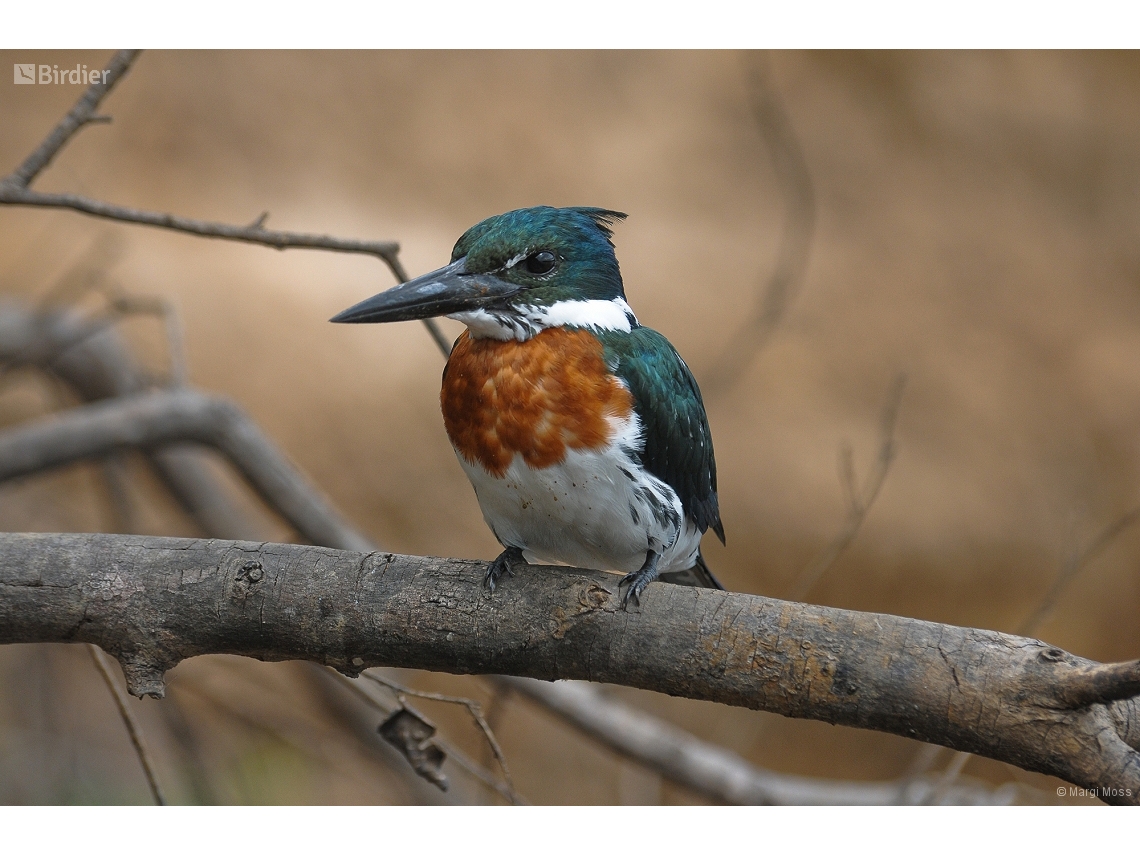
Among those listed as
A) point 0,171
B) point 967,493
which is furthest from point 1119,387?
point 0,171

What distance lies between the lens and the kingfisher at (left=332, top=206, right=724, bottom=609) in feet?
4.54

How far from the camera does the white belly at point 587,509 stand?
1396 millimetres

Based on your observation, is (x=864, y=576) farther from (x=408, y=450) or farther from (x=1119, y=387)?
(x=408, y=450)

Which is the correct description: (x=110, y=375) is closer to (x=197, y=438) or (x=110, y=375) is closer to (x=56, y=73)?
(x=197, y=438)

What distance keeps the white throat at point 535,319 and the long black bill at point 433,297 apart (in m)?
0.02

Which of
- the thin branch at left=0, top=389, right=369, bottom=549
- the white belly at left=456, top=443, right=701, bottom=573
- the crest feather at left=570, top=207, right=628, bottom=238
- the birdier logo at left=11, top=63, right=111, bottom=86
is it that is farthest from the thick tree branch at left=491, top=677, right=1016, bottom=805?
the birdier logo at left=11, top=63, right=111, bottom=86

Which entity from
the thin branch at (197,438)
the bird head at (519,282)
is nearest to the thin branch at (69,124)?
the bird head at (519,282)

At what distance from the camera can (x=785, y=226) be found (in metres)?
3.80

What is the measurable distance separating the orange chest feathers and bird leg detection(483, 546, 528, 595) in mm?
125

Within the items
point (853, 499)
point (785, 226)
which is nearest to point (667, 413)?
point (853, 499)

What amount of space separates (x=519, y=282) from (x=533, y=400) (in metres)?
0.17

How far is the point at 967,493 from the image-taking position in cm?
359

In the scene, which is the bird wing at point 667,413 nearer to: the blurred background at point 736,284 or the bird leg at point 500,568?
the bird leg at point 500,568
